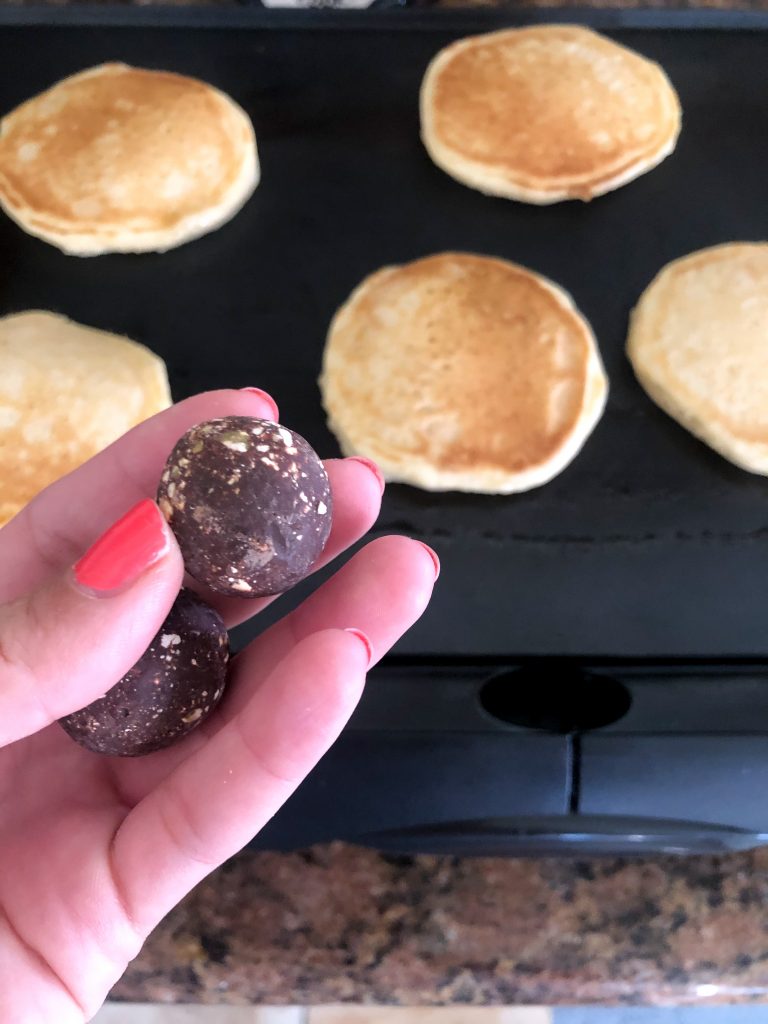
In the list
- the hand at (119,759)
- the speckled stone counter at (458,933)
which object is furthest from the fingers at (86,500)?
the speckled stone counter at (458,933)

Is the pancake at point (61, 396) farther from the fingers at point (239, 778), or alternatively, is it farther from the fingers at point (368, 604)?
the fingers at point (239, 778)

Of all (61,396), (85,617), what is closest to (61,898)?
(85,617)

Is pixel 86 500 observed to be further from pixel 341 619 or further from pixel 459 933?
pixel 459 933

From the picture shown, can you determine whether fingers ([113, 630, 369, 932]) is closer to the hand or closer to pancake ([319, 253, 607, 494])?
the hand

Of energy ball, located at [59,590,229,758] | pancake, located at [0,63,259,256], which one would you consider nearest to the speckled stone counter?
energy ball, located at [59,590,229,758]

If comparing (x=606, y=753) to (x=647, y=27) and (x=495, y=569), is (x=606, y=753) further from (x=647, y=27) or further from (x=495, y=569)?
(x=647, y=27)

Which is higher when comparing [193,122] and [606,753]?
[193,122]

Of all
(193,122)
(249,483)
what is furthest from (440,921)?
(193,122)
